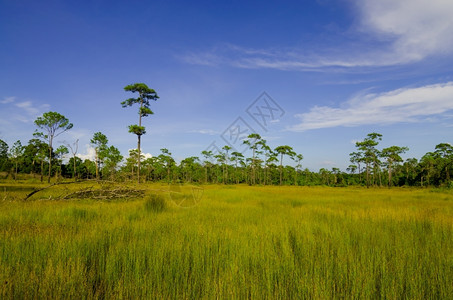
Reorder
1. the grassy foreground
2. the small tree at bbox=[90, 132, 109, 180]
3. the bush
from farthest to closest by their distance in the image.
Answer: the small tree at bbox=[90, 132, 109, 180], the bush, the grassy foreground

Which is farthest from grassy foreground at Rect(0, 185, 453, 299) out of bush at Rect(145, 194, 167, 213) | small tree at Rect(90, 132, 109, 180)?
small tree at Rect(90, 132, 109, 180)

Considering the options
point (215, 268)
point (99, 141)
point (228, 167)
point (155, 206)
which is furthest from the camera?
point (228, 167)

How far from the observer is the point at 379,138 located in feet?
135

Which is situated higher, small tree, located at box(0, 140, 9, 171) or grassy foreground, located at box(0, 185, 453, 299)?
small tree, located at box(0, 140, 9, 171)

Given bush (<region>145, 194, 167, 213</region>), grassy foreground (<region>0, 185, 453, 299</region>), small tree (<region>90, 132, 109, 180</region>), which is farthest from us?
small tree (<region>90, 132, 109, 180</region>)

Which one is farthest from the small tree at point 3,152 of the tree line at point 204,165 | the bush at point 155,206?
the bush at point 155,206

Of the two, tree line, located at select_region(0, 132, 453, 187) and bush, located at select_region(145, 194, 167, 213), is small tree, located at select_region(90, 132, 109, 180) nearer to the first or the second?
tree line, located at select_region(0, 132, 453, 187)

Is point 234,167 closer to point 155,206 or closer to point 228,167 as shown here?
point 228,167

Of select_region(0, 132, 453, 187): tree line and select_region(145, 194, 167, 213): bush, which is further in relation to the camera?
select_region(0, 132, 453, 187): tree line

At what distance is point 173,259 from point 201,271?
16.4 inches

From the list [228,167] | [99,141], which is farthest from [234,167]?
[99,141]

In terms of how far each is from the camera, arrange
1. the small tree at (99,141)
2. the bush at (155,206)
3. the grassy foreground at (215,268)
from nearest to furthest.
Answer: the grassy foreground at (215,268)
the bush at (155,206)
the small tree at (99,141)

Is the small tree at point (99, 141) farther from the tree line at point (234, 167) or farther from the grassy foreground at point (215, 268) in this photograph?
the grassy foreground at point (215, 268)

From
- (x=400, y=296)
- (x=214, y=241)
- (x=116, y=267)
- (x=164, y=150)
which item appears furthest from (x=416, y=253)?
(x=164, y=150)
